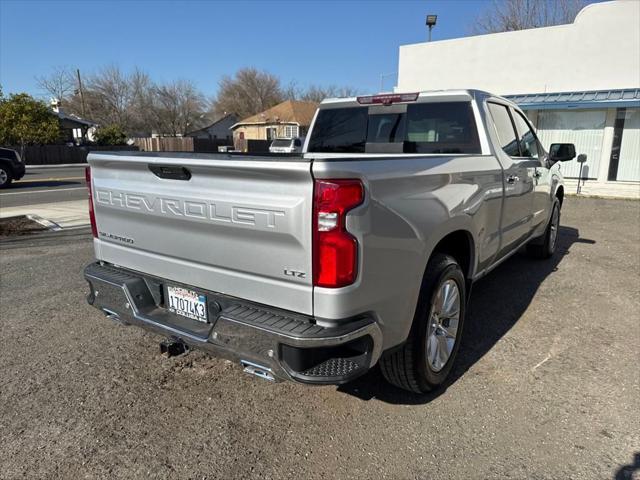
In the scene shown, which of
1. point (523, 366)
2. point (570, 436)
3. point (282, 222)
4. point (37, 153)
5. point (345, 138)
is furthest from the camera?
point (37, 153)

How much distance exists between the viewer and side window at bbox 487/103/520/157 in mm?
4215

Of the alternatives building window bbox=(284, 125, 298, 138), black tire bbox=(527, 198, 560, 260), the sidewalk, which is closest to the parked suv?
the sidewalk

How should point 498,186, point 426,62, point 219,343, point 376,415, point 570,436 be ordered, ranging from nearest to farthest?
point 219,343 → point 570,436 → point 376,415 → point 498,186 → point 426,62

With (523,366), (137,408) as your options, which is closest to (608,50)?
(523,366)

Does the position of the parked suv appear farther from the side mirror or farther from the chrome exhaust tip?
the chrome exhaust tip

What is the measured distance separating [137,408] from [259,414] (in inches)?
31.0

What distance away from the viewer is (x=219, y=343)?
2479mm

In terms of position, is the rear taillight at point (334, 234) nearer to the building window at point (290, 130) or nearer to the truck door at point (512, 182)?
the truck door at point (512, 182)

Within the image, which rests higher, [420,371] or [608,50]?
[608,50]

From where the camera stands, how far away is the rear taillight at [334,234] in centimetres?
212

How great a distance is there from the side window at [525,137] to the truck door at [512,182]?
0.14 m

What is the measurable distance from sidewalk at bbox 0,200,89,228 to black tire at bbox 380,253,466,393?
26.3ft

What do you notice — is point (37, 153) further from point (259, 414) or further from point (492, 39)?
point (259, 414)

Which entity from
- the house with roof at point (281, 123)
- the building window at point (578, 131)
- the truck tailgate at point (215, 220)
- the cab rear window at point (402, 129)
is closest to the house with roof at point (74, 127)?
the house with roof at point (281, 123)
